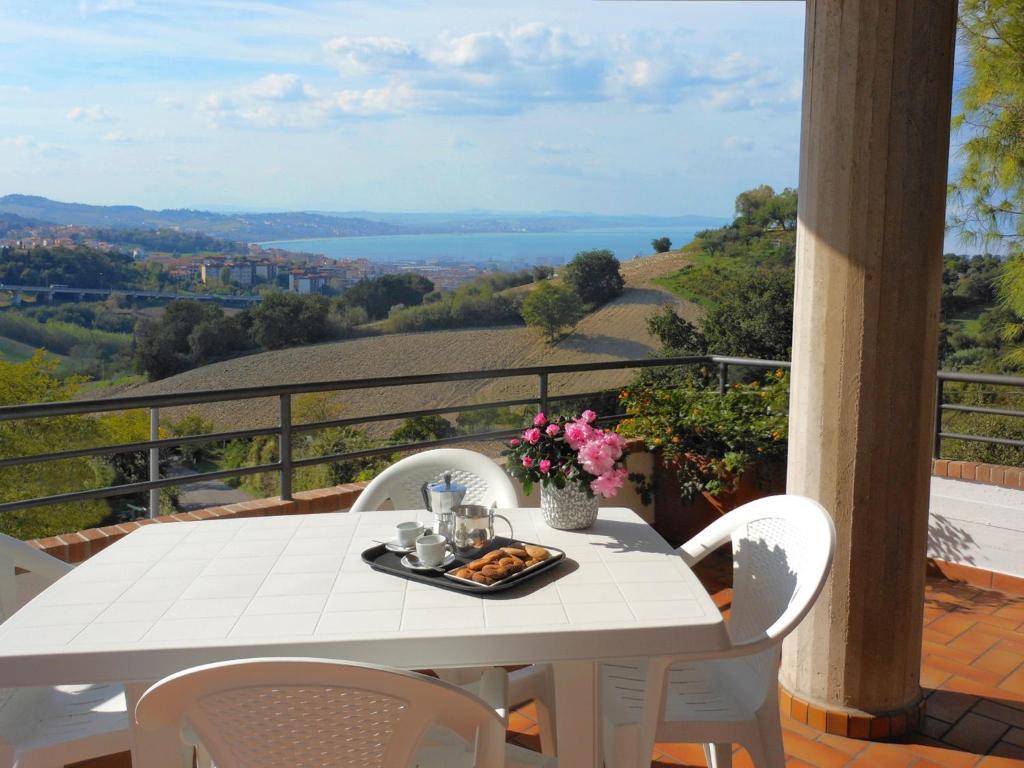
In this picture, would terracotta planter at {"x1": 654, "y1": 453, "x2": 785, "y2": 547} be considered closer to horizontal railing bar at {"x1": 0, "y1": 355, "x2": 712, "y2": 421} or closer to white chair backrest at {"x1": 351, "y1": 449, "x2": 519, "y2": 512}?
horizontal railing bar at {"x1": 0, "y1": 355, "x2": 712, "y2": 421}

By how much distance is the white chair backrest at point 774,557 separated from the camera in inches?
63.9

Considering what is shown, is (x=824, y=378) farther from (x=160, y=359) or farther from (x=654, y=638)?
(x=160, y=359)

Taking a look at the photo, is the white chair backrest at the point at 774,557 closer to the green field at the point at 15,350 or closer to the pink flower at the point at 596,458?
the pink flower at the point at 596,458

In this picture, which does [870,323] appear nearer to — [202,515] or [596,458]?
[596,458]

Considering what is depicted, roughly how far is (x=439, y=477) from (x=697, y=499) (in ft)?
6.26

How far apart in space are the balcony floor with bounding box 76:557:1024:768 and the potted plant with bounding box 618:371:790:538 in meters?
0.80

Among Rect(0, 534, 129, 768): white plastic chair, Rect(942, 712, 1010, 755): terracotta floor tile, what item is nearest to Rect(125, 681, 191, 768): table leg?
Rect(0, 534, 129, 768): white plastic chair

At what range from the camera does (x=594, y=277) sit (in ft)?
47.2

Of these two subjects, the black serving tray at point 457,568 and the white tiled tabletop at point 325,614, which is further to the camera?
the black serving tray at point 457,568

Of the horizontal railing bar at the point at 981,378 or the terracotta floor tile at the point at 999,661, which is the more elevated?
the horizontal railing bar at the point at 981,378

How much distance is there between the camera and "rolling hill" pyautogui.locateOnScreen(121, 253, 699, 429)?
13039 millimetres

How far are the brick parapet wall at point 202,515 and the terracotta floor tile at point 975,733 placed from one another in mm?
2184

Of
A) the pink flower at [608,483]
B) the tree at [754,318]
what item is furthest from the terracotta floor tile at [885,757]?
the tree at [754,318]

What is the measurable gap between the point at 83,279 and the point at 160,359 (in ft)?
5.11
